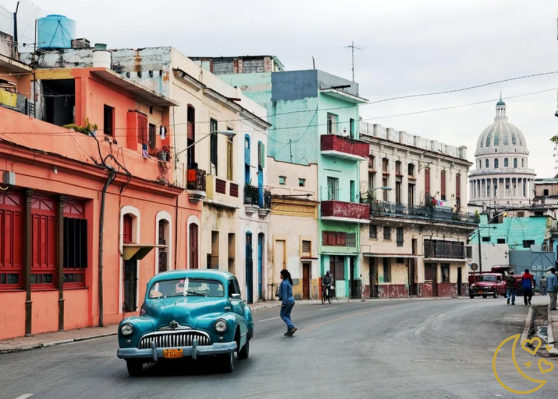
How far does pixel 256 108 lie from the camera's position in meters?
48.0

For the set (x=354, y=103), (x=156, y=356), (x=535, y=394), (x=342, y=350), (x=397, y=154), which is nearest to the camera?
(x=535, y=394)

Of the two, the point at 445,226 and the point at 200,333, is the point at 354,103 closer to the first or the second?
the point at 445,226

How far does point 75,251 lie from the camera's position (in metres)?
27.5

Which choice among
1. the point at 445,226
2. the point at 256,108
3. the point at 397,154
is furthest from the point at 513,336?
the point at 445,226

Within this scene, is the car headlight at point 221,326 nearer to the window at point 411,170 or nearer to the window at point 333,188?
the window at point 333,188

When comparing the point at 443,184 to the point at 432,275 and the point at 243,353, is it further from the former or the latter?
the point at 243,353

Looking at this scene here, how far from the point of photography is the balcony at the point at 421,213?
64.5 metres

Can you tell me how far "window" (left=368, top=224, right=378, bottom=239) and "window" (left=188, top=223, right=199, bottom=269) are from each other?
2713 centimetres

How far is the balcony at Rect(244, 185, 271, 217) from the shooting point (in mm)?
44969

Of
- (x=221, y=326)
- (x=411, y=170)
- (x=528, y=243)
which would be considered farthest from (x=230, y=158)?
(x=528, y=243)

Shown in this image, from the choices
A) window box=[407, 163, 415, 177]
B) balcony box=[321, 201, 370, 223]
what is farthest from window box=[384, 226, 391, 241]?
window box=[407, 163, 415, 177]

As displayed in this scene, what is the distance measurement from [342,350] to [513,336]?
661cm

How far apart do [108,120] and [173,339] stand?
18083 mm

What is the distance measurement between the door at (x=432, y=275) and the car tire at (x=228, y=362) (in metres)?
57.1
